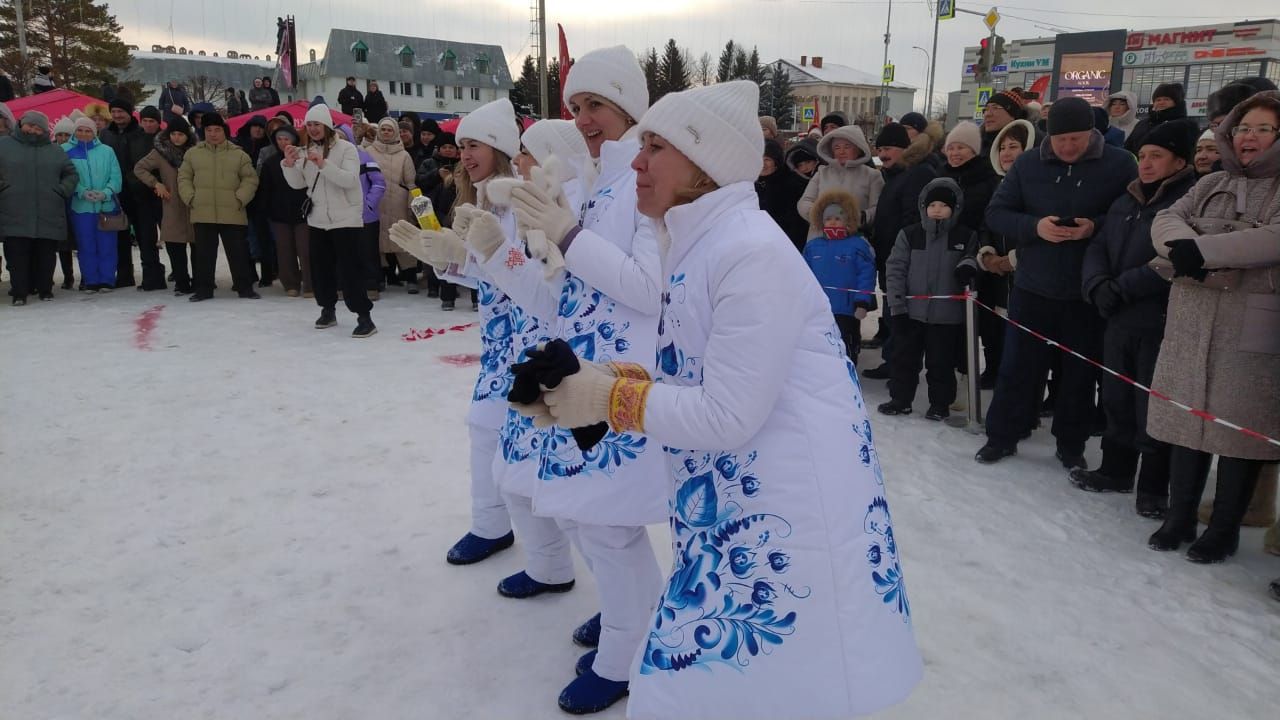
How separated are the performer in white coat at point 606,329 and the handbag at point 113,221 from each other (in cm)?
888

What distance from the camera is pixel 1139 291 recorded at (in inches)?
163

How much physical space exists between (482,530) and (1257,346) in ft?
11.2

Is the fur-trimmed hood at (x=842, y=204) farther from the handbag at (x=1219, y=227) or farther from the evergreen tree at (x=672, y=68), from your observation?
the evergreen tree at (x=672, y=68)

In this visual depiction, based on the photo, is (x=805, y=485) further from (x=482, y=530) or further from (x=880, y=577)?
(x=482, y=530)

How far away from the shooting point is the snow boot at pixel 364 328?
8055 mm

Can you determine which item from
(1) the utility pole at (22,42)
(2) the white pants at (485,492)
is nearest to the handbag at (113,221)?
(2) the white pants at (485,492)

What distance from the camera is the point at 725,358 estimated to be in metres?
1.61

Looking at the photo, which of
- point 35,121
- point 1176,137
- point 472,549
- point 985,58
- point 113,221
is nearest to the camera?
point 472,549

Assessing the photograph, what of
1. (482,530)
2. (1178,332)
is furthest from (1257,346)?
(482,530)

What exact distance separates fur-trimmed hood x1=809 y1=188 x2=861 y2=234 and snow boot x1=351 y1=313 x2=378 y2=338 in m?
4.36

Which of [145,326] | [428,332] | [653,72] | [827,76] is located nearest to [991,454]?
[428,332]

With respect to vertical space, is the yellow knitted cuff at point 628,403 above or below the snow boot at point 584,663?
above

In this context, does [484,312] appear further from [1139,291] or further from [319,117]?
[319,117]

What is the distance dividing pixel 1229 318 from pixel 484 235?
315 cm
